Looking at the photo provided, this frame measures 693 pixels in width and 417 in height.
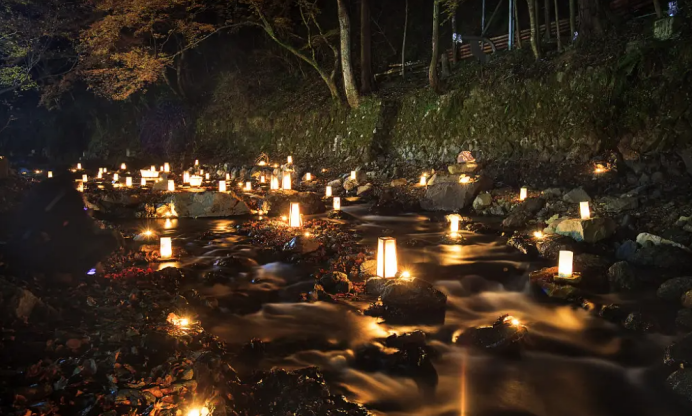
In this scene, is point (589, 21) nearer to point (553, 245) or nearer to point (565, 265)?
point (553, 245)

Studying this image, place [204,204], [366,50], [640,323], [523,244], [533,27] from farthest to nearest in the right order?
[366,50] < [533,27] < [204,204] < [523,244] < [640,323]

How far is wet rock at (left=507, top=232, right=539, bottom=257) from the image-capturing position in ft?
30.7

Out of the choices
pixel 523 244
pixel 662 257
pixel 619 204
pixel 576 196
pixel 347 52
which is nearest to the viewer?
pixel 662 257

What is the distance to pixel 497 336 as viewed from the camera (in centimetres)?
554

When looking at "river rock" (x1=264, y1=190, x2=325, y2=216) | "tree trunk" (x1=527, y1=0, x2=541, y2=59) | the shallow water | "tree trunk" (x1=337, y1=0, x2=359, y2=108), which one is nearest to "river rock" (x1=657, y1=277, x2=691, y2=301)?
the shallow water

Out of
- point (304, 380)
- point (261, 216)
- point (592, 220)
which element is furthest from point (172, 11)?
point (304, 380)

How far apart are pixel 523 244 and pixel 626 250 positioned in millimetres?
→ 1881

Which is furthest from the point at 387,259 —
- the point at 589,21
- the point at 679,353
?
the point at 589,21

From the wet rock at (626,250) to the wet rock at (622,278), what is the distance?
1.16m

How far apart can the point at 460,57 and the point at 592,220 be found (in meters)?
13.9

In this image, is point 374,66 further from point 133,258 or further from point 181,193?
point 133,258

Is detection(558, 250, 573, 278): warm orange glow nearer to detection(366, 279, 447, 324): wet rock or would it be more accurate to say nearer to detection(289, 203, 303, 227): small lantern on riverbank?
detection(366, 279, 447, 324): wet rock

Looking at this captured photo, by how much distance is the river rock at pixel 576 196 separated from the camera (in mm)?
11828

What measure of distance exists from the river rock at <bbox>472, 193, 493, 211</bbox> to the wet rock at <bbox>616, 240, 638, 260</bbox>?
16.1 ft
